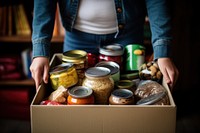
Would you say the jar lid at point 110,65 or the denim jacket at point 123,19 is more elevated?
the denim jacket at point 123,19

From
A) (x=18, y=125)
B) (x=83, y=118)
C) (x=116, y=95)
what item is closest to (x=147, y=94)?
(x=116, y=95)

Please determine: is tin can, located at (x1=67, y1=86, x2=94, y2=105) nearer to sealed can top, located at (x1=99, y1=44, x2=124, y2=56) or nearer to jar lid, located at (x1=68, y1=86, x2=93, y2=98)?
jar lid, located at (x1=68, y1=86, x2=93, y2=98)

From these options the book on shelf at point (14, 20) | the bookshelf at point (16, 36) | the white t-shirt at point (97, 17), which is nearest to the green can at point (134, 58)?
the white t-shirt at point (97, 17)

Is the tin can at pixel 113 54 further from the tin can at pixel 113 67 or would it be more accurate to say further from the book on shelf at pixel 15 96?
the book on shelf at pixel 15 96

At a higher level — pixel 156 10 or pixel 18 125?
pixel 156 10

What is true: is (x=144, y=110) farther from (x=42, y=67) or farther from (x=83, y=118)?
(x=42, y=67)

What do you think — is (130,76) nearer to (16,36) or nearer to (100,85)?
(100,85)

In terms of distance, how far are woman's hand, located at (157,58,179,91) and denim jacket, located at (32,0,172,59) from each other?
4cm

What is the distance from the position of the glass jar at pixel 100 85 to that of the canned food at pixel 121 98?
2 cm

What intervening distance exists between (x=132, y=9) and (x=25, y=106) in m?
1.28

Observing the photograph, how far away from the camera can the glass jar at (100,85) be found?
84cm

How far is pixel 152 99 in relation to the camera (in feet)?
2.64

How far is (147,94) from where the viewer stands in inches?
34.3

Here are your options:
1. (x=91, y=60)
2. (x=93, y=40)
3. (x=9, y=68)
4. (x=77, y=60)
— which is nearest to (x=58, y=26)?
(x=9, y=68)
